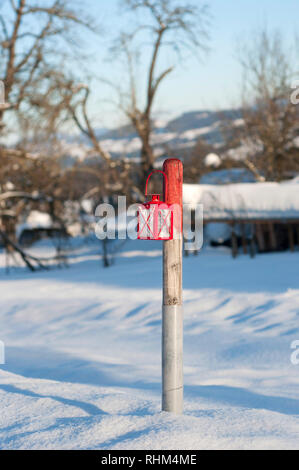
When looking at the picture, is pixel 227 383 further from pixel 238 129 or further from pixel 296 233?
pixel 238 129

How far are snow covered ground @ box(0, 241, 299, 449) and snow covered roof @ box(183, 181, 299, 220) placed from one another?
1343 millimetres

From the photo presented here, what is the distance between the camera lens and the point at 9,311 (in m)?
10.1

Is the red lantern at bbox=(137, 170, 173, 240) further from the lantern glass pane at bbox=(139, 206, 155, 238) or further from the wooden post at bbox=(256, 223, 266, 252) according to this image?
the wooden post at bbox=(256, 223, 266, 252)

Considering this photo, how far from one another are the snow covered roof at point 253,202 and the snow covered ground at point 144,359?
4.41 feet

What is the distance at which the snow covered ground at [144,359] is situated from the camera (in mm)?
3316

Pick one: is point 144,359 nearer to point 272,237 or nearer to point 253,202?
point 253,202

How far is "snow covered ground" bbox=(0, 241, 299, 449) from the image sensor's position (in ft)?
10.9

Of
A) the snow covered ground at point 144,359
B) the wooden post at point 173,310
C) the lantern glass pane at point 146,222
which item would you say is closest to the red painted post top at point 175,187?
the wooden post at point 173,310

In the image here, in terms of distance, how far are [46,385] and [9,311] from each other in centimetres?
561

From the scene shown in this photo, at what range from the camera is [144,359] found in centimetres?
677

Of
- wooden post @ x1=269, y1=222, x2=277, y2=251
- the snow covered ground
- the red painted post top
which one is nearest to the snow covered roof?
wooden post @ x1=269, y1=222, x2=277, y2=251

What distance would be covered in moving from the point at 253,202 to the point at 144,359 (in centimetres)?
892

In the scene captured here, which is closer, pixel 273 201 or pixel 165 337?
pixel 165 337
